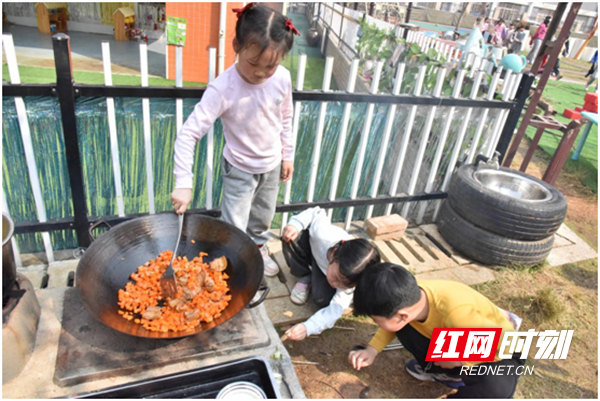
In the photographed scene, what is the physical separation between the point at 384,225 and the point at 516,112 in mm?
1879

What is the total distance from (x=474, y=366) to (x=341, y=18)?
1611 cm

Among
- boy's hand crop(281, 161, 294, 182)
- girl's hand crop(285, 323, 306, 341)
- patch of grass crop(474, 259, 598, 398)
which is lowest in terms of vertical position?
patch of grass crop(474, 259, 598, 398)

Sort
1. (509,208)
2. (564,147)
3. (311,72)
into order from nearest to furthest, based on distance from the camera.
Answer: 1. (509,208)
2. (564,147)
3. (311,72)

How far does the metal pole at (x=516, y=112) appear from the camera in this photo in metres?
3.90

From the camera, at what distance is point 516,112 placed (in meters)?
4.08

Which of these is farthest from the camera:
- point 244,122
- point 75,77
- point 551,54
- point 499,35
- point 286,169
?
point 499,35

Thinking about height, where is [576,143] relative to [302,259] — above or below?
below

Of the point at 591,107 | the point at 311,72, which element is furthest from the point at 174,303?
the point at 311,72

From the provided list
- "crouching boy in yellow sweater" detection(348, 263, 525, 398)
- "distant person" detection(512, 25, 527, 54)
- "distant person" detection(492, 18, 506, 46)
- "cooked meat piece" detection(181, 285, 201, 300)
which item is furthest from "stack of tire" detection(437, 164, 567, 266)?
"distant person" detection(492, 18, 506, 46)

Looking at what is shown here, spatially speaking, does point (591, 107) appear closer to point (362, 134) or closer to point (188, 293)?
point (362, 134)

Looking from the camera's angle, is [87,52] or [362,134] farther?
[87,52]

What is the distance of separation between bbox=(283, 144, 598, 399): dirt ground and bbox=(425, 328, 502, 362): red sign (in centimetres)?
63

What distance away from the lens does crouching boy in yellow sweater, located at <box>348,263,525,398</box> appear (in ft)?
6.58

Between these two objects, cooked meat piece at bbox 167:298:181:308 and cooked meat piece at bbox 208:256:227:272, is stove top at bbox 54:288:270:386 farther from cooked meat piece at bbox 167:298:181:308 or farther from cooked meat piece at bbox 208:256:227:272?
cooked meat piece at bbox 208:256:227:272
